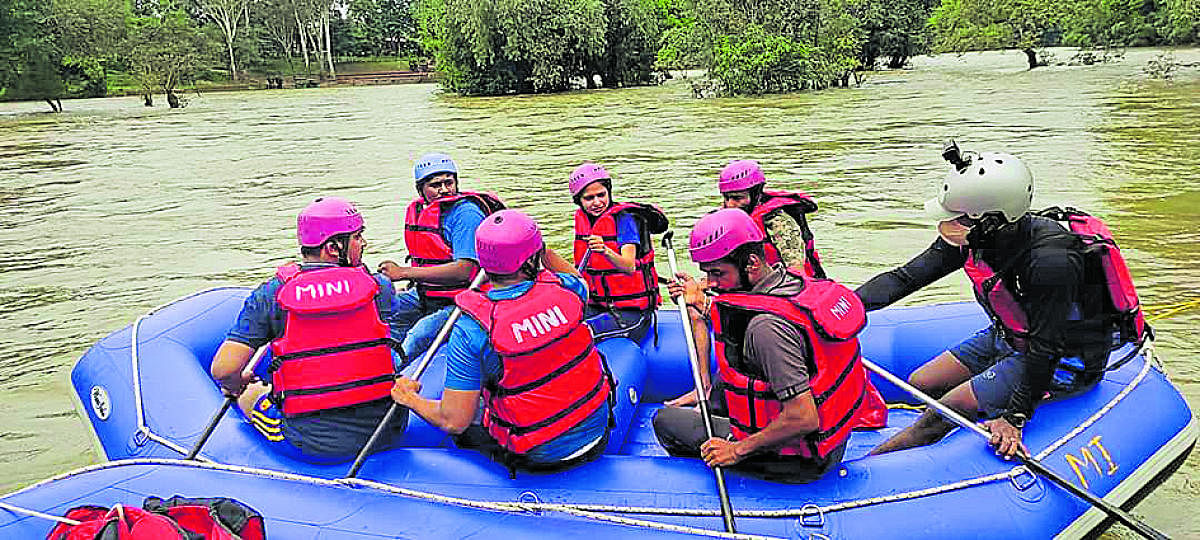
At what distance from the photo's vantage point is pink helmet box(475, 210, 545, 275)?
2.74 metres

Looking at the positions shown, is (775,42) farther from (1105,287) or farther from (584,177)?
(1105,287)

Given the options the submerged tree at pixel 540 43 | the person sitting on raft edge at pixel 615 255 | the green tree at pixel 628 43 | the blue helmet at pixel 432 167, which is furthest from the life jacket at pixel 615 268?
the green tree at pixel 628 43

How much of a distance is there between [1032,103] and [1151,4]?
974 cm

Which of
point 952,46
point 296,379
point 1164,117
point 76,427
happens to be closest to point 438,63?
point 952,46

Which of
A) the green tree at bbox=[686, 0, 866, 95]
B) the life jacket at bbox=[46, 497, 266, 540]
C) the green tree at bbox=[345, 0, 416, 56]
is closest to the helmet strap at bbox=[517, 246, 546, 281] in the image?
the life jacket at bbox=[46, 497, 266, 540]

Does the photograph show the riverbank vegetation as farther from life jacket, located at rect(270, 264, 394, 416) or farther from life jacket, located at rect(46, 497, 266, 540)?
life jacket, located at rect(46, 497, 266, 540)

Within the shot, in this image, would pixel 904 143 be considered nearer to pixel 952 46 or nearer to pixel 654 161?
pixel 654 161

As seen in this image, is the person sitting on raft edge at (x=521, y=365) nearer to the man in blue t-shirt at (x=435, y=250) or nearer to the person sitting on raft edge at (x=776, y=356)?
the person sitting on raft edge at (x=776, y=356)

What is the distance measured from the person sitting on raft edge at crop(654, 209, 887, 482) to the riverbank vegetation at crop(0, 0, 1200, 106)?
19.6m

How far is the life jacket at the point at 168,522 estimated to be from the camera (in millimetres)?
2150

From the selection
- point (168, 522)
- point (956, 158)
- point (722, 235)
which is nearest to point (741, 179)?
point (956, 158)

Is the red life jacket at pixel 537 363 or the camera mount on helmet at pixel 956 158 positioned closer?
the red life jacket at pixel 537 363

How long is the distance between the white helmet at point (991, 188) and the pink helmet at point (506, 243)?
4.39ft

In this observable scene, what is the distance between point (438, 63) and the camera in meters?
31.7
